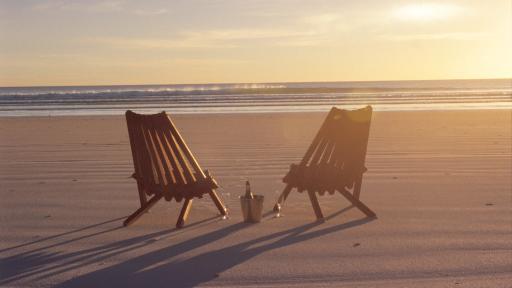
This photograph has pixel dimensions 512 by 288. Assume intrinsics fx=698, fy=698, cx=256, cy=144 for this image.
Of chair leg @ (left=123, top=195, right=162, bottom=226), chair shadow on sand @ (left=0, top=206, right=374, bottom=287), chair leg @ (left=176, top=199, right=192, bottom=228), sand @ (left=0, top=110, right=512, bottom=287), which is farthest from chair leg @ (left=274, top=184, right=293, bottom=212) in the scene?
chair leg @ (left=123, top=195, right=162, bottom=226)

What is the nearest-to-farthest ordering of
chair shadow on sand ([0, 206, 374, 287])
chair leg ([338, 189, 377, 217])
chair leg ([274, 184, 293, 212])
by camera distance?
chair shadow on sand ([0, 206, 374, 287]), chair leg ([338, 189, 377, 217]), chair leg ([274, 184, 293, 212])

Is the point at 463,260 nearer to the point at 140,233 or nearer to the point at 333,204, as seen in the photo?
the point at 333,204

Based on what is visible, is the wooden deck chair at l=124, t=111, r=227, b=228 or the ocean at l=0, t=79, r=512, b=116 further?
the ocean at l=0, t=79, r=512, b=116

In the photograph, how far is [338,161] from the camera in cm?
721

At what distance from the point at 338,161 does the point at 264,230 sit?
1127 millimetres

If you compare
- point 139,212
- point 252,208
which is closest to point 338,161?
point 252,208

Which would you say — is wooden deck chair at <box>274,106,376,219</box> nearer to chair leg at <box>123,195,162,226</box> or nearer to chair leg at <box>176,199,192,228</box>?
chair leg at <box>176,199,192,228</box>

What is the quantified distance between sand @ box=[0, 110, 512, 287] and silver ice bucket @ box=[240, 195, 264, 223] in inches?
5.3

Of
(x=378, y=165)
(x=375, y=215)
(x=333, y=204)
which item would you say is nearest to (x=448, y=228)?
(x=375, y=215)

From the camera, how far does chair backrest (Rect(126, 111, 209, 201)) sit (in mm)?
6809

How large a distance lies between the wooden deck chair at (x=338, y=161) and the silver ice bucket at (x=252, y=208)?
47cm

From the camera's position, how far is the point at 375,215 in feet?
23.7

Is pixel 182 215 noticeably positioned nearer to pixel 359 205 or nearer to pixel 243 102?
pixel 359 205

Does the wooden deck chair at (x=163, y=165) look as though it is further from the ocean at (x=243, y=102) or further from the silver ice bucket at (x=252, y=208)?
the ocean at (x=243, y=102)
